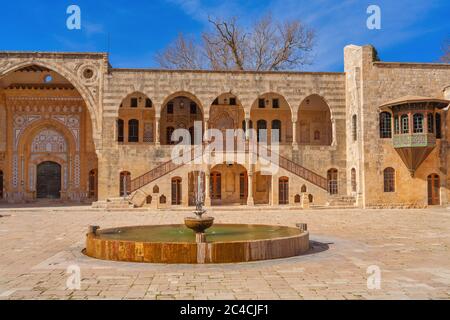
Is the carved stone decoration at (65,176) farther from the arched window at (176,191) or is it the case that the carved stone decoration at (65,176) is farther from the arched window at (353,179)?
the arched window at (353,179)

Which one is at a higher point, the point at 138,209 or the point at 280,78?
the point at 280,78

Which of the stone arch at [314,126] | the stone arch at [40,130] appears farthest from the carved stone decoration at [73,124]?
the stone arch at [314,126]

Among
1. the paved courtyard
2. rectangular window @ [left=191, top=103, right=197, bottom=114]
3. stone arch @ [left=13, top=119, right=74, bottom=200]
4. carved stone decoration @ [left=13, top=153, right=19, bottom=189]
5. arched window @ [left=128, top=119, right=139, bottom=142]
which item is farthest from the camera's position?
rectangular window @ [left=191, top=103, right=197, bottom=114]

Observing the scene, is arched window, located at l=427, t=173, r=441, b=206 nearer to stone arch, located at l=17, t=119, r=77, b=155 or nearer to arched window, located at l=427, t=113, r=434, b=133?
arched window, located at l=427, t=113, r=434, b=133

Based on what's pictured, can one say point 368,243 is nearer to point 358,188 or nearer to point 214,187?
point 358,188

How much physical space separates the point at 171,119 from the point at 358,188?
12.6 m

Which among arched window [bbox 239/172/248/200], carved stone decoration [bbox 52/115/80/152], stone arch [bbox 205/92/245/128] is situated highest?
stone arch [bbox 205/92/245/128]

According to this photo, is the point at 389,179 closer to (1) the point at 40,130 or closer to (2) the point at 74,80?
(2) the point at 74,80

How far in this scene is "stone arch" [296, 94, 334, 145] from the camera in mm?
30406

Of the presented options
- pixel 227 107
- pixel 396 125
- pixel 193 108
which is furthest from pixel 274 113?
pixel 396 125

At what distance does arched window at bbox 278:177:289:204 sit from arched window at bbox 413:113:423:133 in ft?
23.8

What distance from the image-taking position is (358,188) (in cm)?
2544

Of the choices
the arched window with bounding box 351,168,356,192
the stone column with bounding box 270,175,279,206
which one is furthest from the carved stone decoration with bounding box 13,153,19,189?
the arched window with bounding box 351,168,356,192
